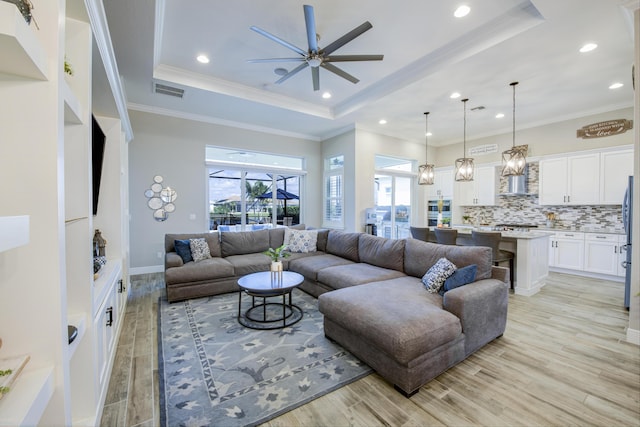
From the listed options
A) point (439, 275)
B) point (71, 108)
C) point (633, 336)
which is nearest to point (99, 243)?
point (71, 108)

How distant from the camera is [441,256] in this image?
3.11m

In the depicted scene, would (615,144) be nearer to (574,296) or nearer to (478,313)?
(574,296)

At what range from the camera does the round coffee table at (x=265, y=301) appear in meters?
2.96

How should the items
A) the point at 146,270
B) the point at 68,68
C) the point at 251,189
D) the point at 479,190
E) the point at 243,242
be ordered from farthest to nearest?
the point at 479,190
the point at 251,189
the point at 146,270
the point at 243,242
the point at 68,68

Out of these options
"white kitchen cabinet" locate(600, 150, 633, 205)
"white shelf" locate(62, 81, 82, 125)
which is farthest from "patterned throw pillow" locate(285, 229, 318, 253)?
"white kitchen cabinet" locate(600, 150, 633, 205)

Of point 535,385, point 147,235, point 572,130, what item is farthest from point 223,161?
point 572,130

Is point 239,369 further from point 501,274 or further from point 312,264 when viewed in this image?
point 501,274

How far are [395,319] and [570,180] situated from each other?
6.03 metres

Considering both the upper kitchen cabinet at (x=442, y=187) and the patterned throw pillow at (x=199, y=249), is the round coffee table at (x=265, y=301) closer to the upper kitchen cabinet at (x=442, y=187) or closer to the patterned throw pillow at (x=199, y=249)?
the patterned throw pillow at (x=199, y=249)

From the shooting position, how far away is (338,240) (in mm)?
4781

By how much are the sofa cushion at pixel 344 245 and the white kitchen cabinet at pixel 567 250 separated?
14.6 feet

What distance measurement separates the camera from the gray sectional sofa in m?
1.96

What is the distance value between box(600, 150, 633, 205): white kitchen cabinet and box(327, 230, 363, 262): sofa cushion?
495 centimetres

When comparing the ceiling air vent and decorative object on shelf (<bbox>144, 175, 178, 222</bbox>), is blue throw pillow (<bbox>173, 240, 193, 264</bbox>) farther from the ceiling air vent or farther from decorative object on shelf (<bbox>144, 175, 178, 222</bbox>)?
the ceiling air vent
